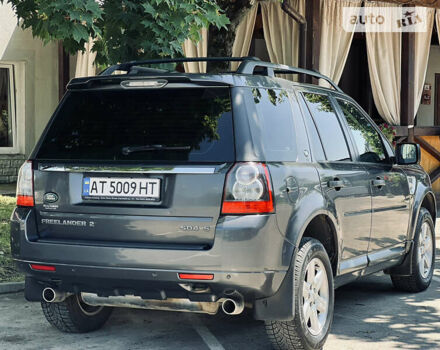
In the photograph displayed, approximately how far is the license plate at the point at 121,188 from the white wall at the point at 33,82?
37.8 ft

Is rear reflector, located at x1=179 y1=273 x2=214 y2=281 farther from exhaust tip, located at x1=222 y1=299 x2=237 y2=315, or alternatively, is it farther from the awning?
the awning

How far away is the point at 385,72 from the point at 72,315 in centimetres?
1068

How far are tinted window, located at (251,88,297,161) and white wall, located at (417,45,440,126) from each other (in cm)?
1633

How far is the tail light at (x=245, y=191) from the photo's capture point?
4.63 m

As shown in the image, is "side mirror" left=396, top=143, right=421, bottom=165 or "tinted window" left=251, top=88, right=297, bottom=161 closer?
"tinted window" left=251, top=88, right=297, bottom=161

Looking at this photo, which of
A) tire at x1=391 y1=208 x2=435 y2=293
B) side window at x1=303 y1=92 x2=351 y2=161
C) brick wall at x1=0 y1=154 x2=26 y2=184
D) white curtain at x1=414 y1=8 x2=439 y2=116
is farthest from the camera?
brick wall at x1=0 y1=154 x2=26 y2=184

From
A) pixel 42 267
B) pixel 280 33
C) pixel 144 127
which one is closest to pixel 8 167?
pixel 280 33

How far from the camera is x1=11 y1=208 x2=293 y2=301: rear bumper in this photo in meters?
4.60

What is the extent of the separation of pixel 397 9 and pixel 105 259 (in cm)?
1151

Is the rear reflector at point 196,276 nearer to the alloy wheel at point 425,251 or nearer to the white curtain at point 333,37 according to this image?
the alloy wheel at point 425,251

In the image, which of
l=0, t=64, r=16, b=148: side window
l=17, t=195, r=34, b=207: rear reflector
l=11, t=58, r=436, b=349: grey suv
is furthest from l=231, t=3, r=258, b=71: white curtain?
l=17, t=195, r=34, b=207: rear reflector

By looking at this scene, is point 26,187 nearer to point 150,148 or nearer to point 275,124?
point 150,148

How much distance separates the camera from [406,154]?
6781 millimetres

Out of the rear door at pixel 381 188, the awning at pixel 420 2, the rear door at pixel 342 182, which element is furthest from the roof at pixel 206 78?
the awning at pixel 420 2
